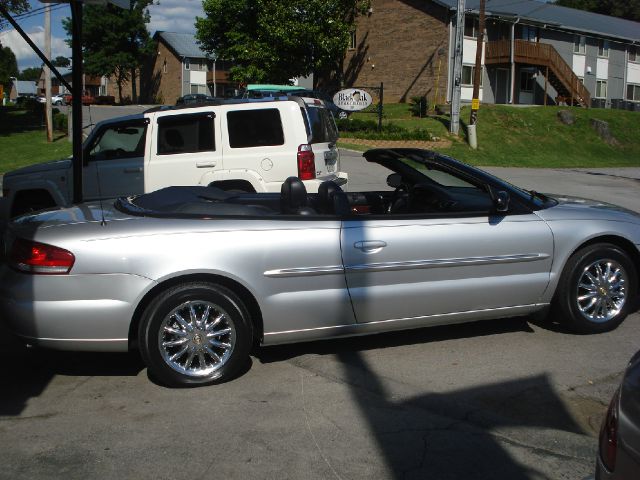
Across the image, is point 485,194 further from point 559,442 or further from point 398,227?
point 559,442

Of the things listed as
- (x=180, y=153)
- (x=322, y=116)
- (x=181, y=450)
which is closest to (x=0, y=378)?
(x=181, y=450)

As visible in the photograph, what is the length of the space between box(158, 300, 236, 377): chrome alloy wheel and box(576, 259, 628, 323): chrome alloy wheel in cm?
294

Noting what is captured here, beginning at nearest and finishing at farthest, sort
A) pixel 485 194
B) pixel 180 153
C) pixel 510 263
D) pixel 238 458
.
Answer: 1. pixel 238 458
2. pixel 510 263
3. pixel 485 194
4. pixel 180 153

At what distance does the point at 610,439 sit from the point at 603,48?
49.8 meters

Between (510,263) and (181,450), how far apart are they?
2.90 metres

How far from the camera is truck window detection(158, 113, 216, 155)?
9125 mm

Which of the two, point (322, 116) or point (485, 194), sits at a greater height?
point (322, 116)

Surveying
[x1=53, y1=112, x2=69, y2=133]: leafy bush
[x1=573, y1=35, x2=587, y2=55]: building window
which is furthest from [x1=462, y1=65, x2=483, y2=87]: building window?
[x1=53, y1=112, x2=69, y2=133]: leafy bush

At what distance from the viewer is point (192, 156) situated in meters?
9.11

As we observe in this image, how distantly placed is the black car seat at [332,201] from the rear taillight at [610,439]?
298cm

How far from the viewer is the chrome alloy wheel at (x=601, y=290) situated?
18.6 ft

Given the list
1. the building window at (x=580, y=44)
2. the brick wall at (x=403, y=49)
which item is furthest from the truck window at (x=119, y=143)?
the building window at (x=580, y=44)

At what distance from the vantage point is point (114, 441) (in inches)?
154

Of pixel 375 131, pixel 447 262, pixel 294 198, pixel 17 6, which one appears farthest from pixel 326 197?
pixel 17 6
